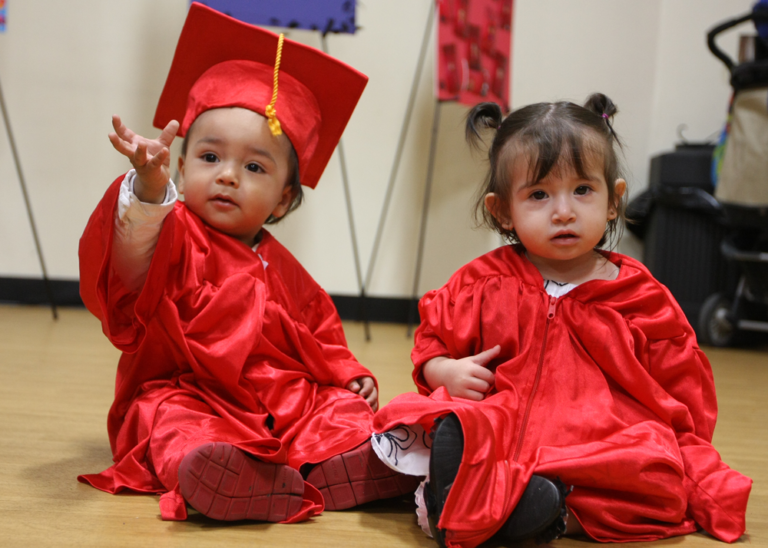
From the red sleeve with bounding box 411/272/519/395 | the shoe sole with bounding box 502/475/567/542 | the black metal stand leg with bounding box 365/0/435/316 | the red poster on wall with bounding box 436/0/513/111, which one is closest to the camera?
the shoe sole with bounding box 502/475/567/542

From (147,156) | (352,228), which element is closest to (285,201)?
(147,156)

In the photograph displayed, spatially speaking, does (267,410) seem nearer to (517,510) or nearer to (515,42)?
(517,510)

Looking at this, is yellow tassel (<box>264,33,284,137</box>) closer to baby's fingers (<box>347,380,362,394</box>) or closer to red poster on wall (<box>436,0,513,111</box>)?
baby's fingers (<box>347,380,362,394</box>)

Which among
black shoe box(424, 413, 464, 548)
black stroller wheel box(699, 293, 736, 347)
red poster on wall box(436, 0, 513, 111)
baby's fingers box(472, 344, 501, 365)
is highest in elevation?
red poster on wall box(436, 0, 513, 111)

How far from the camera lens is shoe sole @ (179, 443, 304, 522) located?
87 centimetres

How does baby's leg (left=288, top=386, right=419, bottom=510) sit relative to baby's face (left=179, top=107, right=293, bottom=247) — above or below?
below

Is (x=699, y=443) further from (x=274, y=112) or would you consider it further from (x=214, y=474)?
(x=274, y=112)

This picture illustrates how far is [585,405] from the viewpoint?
38.5 inches

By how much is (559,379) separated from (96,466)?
715mm

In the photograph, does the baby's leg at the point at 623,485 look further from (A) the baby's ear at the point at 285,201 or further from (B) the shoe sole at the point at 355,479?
(A) the baby's ear at the point at 285,201

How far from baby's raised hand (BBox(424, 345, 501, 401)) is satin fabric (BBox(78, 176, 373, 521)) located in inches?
5.7

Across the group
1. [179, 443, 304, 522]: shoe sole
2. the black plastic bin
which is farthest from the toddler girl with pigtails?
the black plastic bin

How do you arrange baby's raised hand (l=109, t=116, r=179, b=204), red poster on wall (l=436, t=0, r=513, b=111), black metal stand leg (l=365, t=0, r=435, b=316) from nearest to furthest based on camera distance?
baby's raised hand (l=109, t=116, r=179, b=204) < red poster on wall (l=436, t=0, r=513, b=111) < black metal stand leg (l=365, t=0, r=435, b=316)

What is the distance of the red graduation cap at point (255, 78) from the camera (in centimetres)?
117
